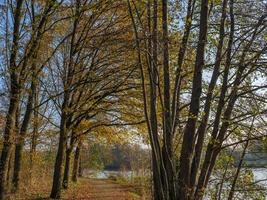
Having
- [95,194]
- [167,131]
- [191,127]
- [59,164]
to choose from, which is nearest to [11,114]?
[59,164]

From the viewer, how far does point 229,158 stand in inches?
382

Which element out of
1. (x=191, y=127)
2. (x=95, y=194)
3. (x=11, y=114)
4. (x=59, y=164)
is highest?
(x=11, y=114)

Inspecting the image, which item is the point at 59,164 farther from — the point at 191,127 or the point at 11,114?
the point at 191,127

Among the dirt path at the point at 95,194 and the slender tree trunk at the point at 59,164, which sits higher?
the slender tree trunk at the point at 59,164

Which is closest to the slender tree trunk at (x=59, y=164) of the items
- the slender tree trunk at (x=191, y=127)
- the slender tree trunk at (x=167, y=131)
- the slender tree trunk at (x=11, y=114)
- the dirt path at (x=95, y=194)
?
the dirt path at (x=95, y=194)

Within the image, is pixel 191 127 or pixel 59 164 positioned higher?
pixel 191 127

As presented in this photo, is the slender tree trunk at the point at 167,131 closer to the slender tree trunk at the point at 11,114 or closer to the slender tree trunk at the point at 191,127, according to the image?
the slender tree trunk at the point at 191,127

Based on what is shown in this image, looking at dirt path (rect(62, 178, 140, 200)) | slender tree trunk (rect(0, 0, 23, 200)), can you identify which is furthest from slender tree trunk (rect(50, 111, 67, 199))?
slender tree trunk (rect(0, 0, 23, 200))

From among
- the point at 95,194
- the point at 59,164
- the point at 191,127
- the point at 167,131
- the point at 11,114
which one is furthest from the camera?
the point at 95,194

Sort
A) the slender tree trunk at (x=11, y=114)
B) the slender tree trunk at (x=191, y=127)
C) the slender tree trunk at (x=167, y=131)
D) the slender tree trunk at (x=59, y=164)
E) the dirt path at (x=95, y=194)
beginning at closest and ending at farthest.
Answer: the slender tree trunk at (x=191, y=127), the slender tree trunk at (x=167, y=131), the slender tree trunk at (x=11, y=114), the slender tree trunk at (x=59, y=164), the dirt path at (x=95, y=194)

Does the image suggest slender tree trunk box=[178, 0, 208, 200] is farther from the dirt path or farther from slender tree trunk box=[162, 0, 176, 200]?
the dirt path

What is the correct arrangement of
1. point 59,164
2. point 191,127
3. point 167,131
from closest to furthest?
point 191,127
point 167,131
point 59,164

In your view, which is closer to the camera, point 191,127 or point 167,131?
point 191,127

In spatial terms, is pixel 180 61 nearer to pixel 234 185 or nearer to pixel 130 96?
pixel 234 185
